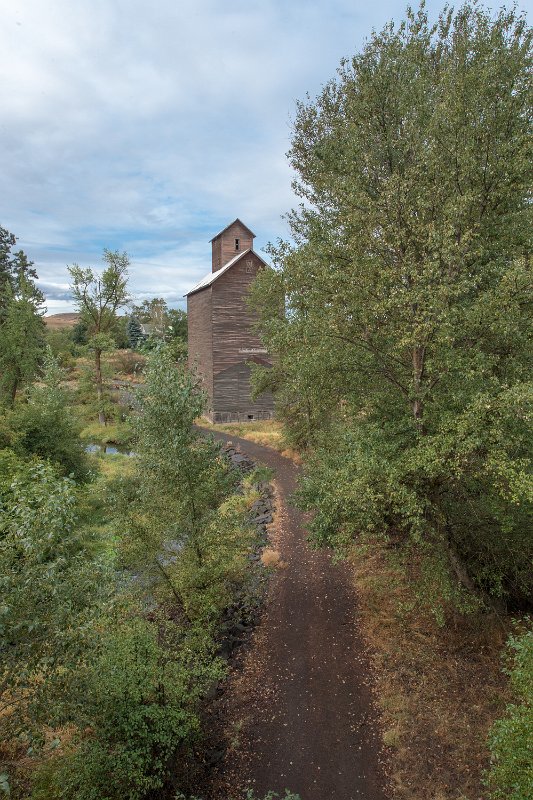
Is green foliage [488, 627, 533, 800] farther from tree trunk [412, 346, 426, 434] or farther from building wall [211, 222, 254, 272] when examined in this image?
building wall [211, 222, 254, 272]

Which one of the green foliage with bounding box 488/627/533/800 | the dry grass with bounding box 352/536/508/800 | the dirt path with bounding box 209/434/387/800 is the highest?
the green foliage with bounding box 488/627/533/800

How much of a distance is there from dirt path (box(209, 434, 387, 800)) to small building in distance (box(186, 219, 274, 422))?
29499 millimetres

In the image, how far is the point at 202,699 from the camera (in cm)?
1289

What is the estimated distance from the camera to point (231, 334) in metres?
47.2

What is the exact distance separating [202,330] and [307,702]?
41.1 m

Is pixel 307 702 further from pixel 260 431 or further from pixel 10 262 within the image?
pixel 10 262

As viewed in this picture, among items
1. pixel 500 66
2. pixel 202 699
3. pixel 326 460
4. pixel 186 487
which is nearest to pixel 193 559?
pixel 186 487

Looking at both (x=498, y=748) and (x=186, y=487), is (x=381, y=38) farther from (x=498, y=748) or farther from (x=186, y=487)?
(x=498, y=748)

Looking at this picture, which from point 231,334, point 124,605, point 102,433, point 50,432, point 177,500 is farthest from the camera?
point 231,334

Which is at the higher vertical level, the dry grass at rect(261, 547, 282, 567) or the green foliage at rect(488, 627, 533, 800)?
the green foliage at rect(488, 627, 533, 800)

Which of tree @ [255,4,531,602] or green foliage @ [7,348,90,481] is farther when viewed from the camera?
green foliage @ [7,348,90,481]

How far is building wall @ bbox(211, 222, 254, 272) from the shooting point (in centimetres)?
4869

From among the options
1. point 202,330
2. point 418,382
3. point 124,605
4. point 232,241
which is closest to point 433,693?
point 418,382

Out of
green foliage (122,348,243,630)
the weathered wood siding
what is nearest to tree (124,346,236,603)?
green foliage (122,348,243,630)
